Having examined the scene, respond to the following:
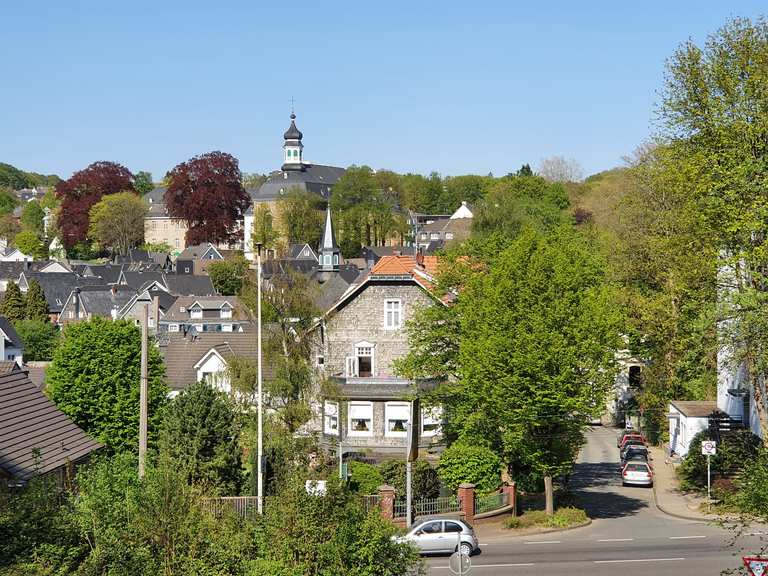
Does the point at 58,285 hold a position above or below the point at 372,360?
above

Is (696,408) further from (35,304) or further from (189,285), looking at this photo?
(189,285)

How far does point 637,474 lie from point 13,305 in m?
81.3

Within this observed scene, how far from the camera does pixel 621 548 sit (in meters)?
30.5

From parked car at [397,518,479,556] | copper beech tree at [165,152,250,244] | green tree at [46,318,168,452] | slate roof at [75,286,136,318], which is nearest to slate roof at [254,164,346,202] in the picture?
copper beech tree at [165,152,250,244]

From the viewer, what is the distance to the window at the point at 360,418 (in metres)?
44.4

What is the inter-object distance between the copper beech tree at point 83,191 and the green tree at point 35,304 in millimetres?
62964

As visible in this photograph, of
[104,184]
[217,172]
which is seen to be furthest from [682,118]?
[104,184]

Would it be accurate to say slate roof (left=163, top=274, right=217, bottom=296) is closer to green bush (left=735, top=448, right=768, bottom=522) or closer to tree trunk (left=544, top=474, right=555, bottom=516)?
tree trunk (left=544, top=474, right=555, bottom=516)

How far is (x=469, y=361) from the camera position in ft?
120

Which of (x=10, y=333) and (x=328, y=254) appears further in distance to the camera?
(x=328, y=254)

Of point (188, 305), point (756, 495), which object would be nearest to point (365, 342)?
point (756, 495)

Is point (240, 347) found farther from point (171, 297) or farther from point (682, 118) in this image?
point (171, 297)

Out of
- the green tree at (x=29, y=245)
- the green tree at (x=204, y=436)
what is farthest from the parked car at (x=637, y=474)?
the green tree at (x=29, y=245)

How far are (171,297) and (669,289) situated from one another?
73416 millimetres
